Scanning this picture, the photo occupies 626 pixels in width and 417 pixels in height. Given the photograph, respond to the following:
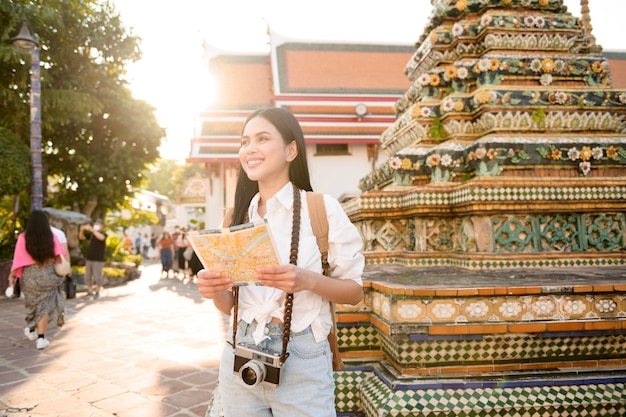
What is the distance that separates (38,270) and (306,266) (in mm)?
5435

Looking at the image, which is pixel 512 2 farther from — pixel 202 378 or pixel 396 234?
pixel 202 378

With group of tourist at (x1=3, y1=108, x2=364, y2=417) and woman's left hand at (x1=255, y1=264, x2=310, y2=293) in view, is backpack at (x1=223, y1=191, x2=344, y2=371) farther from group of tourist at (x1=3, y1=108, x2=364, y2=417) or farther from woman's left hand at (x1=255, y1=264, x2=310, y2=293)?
woman's left hand at (x1=255, y1=264, x2=310, y2=293)

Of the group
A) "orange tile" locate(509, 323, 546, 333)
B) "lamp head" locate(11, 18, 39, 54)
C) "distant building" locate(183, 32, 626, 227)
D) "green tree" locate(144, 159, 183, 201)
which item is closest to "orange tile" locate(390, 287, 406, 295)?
"orange tile" locate(509, 323, 546, 333)

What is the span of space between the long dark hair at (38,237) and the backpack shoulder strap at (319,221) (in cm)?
516

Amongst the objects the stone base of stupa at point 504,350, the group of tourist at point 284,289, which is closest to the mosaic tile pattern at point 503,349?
the stone base of stupa at point 504,350

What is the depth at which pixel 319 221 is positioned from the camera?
1.66 meters

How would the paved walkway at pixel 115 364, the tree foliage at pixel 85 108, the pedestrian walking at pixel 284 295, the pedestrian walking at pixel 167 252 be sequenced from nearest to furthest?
the pedestrian walking at pixel 284 295
the paved walkway at pixel 115 364
the tree foliage at pixel 85 108
the pedestrian walking at pixel 167 252

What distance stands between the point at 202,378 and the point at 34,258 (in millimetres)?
3061

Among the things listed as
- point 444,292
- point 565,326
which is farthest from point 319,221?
point 565,326

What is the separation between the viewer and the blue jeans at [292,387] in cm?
156

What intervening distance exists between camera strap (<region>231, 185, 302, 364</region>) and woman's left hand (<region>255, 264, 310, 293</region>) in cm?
8

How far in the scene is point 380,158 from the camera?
17094 mm

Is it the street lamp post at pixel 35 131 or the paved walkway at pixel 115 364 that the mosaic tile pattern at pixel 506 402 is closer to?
the paved walkway at pixel 115 364

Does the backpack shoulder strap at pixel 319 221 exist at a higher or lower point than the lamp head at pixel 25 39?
lower
